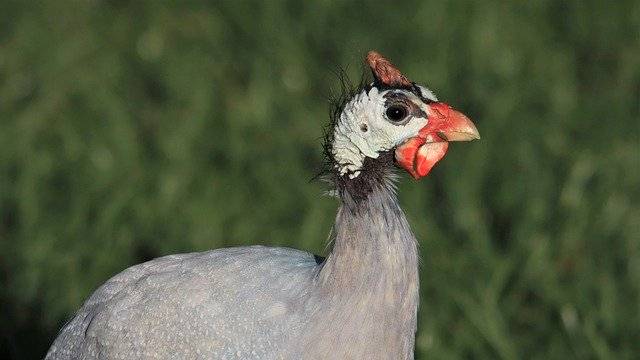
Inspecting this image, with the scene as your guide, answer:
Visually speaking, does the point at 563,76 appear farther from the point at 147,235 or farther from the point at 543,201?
the point at 147,235

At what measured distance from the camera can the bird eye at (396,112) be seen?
3107 millimetres

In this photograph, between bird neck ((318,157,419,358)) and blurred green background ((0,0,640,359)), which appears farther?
blurred green background ((0,0,640,359))

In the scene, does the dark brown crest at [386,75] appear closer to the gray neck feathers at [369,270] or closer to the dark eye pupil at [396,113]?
the dark eye pupil at [396,113]

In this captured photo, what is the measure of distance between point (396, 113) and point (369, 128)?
0.24ft

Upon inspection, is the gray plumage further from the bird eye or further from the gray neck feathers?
the bird eye

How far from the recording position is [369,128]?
3.10 meters

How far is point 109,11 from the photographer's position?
21.1 ft

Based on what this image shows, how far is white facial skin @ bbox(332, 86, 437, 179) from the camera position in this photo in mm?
3102

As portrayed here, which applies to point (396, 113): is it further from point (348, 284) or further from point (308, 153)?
point (308, 153)

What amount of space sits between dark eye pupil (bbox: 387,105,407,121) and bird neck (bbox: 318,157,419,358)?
14 cm

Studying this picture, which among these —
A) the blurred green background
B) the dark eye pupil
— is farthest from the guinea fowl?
the blurred green background

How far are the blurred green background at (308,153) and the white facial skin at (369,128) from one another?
1381 mm

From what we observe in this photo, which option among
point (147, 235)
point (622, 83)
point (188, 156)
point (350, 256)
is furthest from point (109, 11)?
point (350, 256)

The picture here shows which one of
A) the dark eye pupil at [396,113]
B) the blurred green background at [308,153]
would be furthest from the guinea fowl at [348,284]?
the blurred green background at [308,153]
